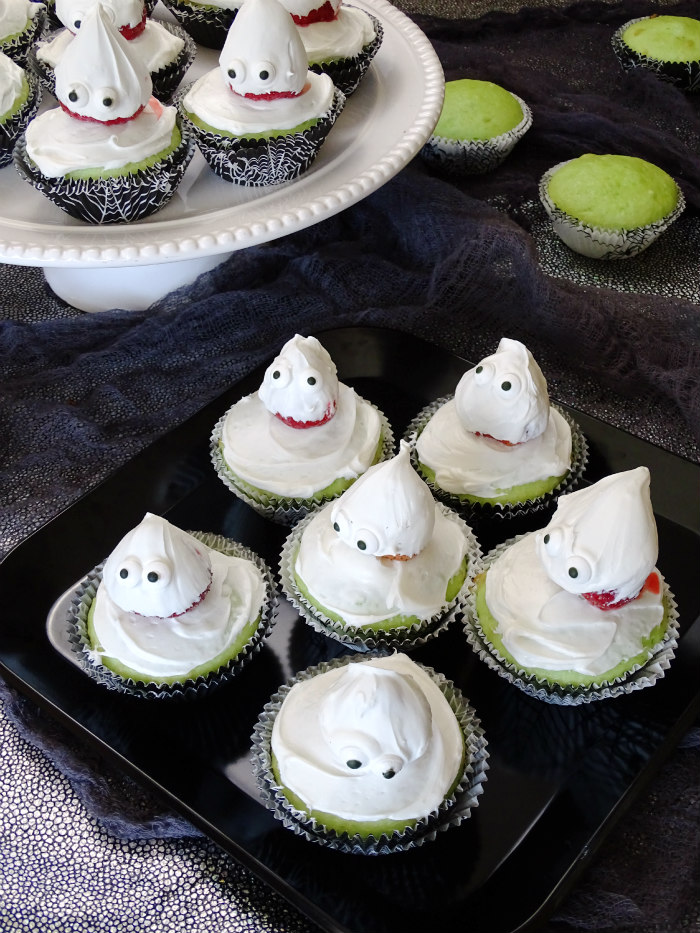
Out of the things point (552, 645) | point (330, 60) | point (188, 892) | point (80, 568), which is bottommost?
point (188, 892)

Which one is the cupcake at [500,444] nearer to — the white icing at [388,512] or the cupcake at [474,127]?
the white icing at [388,512]

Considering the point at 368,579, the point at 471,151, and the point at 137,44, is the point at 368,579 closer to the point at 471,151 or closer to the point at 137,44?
the point at 137,44

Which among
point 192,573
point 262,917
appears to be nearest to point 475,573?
point 192,573

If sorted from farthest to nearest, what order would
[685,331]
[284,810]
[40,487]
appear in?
[685,331] → [40,487] → [284,810]

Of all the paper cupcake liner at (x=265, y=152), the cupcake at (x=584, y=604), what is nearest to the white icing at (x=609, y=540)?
the cupcake at (x=584, y=604)

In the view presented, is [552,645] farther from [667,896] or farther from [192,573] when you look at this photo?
[192,573]

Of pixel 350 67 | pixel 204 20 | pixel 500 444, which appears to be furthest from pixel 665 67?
pixel 500 444
